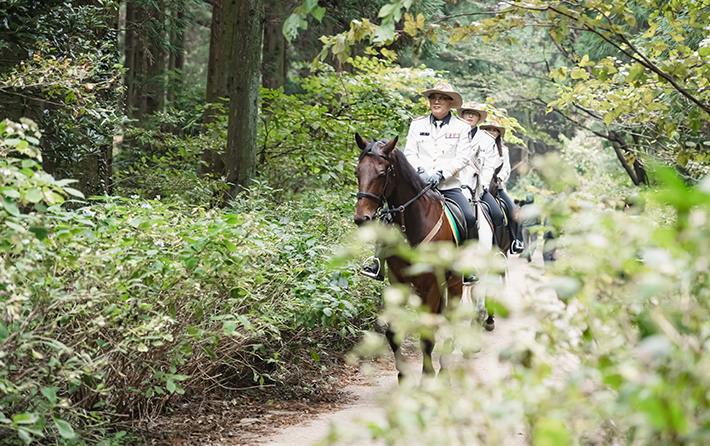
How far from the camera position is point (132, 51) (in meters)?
23.8

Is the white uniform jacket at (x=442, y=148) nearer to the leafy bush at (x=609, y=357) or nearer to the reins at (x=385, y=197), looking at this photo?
the reins at (x=385, y=197)

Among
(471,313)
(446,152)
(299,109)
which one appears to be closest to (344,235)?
(446,152)

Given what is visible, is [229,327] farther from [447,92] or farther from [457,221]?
[447,92]

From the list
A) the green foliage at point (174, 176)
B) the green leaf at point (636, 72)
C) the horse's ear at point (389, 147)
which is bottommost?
the green foliage at point (174, 176)

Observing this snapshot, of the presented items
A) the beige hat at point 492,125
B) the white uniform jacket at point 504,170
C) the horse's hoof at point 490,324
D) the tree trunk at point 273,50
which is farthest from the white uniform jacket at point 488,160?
the tree trunk at point 273,50

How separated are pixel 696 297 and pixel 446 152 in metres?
6.07

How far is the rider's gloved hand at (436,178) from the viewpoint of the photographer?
7.40m

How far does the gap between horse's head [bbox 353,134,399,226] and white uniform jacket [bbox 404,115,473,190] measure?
1.20 meters

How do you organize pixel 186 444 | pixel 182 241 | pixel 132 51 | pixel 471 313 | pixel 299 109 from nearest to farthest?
1. pixel 471 313
2. pixel 186 444
3. pixel 182 241
4. pixel 299 109
5. pixel 132 51

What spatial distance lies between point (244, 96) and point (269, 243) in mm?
5067

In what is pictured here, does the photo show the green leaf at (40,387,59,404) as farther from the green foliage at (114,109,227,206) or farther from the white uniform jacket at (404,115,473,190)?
the green foliage at (114,109,227,206)

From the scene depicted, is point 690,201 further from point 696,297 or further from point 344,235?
point 344,235

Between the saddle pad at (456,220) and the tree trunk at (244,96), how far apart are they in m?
4.24

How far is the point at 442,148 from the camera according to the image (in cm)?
812
